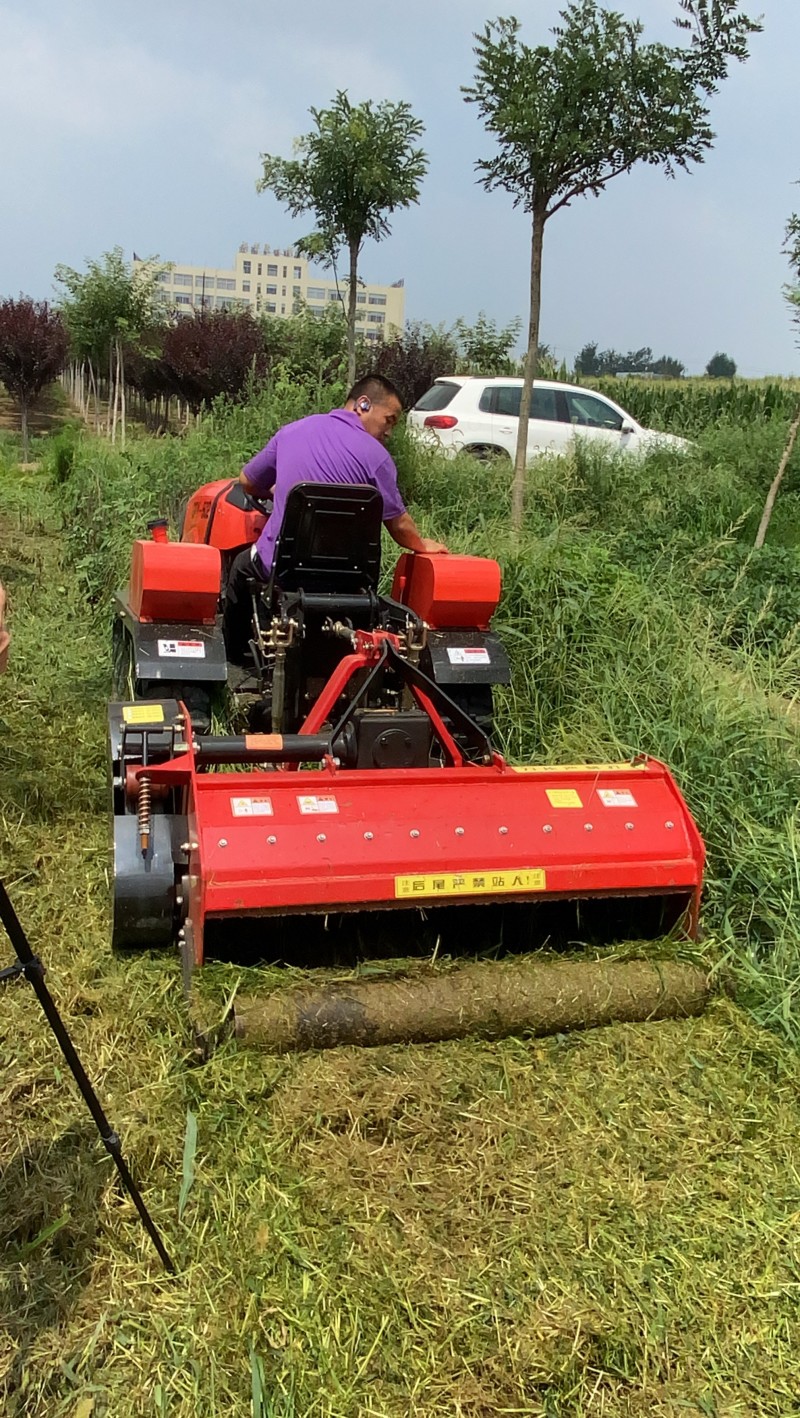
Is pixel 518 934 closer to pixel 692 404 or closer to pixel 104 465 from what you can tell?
pixel 104 465

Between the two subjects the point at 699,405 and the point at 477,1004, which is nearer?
the point at 477,1004

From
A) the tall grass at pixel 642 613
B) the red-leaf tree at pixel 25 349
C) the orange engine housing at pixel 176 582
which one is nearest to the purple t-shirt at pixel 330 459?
the orange engine housing at pixel 176 582

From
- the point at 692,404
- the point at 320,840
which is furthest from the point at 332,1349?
the point at 692,404

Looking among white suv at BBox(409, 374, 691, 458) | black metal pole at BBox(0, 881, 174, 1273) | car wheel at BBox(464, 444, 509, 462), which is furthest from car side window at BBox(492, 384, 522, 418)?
black metal pole at BBox(0, 881, 174, 1273)

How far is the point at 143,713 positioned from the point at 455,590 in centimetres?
126

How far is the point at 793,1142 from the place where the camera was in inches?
98.4

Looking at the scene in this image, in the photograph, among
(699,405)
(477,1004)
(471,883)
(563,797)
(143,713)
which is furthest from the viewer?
(699,405)

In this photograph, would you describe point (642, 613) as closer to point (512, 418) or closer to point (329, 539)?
point (329, 539)

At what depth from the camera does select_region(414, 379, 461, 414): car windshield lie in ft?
33.9

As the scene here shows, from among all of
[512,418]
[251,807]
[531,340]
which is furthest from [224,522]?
[512,418]

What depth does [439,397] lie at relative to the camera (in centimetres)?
1046

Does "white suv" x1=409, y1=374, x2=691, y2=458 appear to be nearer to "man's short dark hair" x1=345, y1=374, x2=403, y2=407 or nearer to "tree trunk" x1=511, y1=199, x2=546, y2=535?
"tree trunk" x1=511, y1=199, x2=546, y2=535

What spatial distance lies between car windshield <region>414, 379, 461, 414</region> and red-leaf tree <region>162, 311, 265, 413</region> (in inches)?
272

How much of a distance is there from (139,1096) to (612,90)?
6229mm
